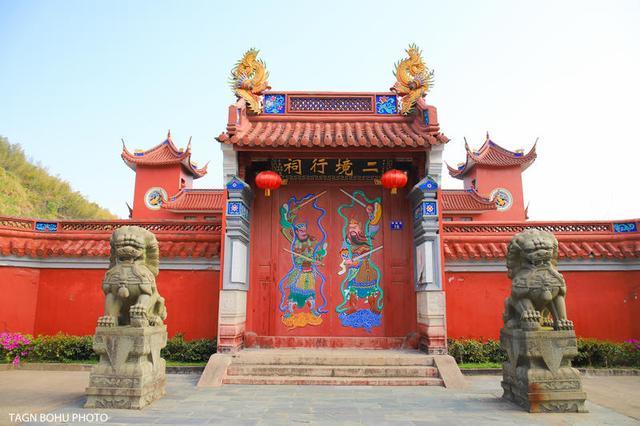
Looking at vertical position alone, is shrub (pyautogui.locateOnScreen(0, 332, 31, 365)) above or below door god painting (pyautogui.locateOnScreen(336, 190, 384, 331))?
below

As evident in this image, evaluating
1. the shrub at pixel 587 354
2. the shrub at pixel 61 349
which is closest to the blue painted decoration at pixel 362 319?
the shrub at pixel 587 354

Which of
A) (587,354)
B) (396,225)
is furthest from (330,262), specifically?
(587,354)

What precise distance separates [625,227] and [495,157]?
13141 mm

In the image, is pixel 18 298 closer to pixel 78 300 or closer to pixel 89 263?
pixel 78 300

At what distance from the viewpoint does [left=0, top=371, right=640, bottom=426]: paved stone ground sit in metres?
4.82

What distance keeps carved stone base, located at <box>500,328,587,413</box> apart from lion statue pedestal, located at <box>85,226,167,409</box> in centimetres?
469

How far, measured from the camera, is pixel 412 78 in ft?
30.9

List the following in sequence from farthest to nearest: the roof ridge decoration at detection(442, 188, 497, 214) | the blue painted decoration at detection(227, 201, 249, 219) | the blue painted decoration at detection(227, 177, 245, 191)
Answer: the roof ridge decoration at detection(442, 188, 497, 214) < the blue painted decoration at detection(227, 177, 245, 191) < the blue painted decoration at detection(227, 201, 249, 219)

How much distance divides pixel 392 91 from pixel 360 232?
348 centimetres

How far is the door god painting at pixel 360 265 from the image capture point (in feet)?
29.3

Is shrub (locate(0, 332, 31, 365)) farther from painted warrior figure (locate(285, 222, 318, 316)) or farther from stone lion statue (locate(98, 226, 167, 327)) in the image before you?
painted warrior figure (locate(285, 222, 318, 316))

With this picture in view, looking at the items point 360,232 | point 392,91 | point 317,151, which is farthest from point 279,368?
point 392,91

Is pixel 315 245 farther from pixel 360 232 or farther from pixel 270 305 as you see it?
pixel 270 305

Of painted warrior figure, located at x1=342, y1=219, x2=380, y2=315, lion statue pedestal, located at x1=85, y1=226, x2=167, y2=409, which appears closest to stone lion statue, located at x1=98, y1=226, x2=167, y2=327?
lion statue pedestal, located at x1=85, y1=226, x2=167, y2=409
